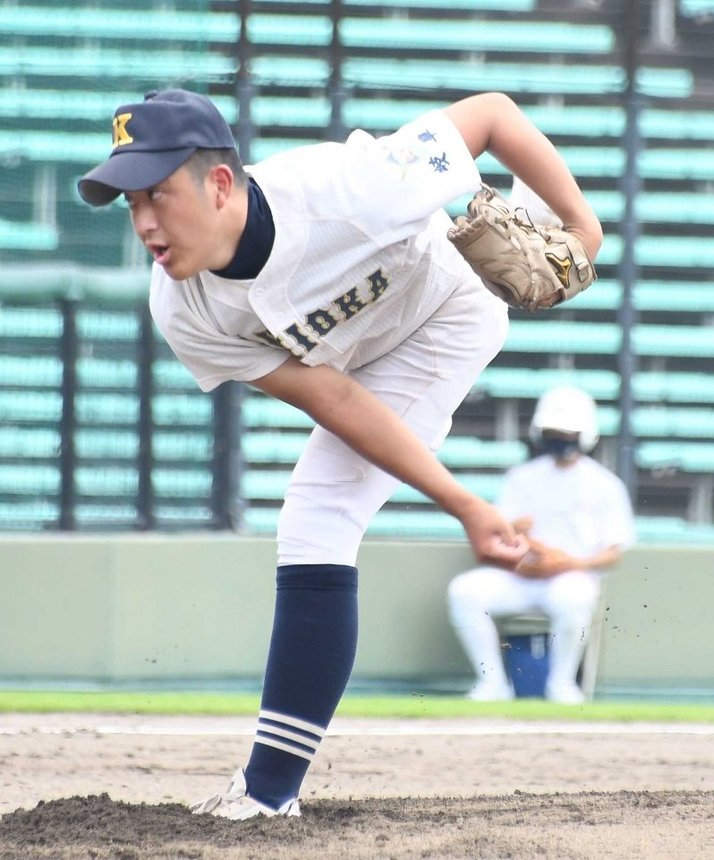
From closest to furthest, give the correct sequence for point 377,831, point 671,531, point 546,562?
point 377,831 → point 546,562 → point 671,531

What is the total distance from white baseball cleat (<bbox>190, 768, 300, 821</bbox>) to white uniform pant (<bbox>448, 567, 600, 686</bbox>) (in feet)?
8.95

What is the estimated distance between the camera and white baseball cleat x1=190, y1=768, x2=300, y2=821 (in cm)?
302

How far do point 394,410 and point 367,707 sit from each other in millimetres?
2558

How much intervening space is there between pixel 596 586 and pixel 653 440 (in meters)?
0.68

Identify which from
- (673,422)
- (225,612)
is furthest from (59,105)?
(673,422)

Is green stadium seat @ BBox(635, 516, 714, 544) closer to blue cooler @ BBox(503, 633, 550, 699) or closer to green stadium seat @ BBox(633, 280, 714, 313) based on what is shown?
blue cooler @ BBox(503, 633, 550, 699)

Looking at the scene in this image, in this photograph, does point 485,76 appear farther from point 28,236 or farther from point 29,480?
point 29,480

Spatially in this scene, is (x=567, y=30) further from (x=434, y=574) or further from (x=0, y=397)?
(x=0, y=397)

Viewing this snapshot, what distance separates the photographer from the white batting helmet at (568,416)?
231 inches

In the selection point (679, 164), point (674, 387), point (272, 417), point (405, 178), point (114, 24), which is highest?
point (114, 24)

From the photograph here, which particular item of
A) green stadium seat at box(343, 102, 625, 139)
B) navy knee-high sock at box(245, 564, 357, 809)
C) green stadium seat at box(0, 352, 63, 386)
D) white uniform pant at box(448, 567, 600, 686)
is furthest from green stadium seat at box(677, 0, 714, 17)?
navy knee-high sock at box(245, 564, 357, 809)

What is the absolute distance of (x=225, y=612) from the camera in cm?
579

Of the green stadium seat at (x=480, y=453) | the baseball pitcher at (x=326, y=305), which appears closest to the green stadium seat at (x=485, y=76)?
the green stadium seat at (x=480, y=453)

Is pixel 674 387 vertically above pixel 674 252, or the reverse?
pixel 674 252
